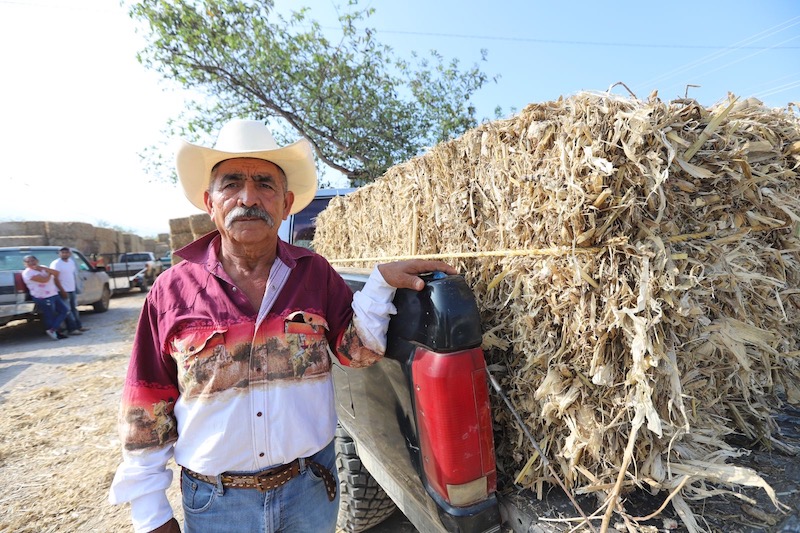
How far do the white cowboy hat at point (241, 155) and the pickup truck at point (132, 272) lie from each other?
19.9 m

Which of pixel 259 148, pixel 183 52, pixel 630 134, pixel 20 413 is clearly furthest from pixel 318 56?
pixel 630 134

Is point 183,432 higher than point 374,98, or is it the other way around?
point 374,98

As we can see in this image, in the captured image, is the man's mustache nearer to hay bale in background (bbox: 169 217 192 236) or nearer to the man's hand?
the man's hand

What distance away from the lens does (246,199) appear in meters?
1.54

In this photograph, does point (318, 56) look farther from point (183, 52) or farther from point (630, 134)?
point (630, 134)

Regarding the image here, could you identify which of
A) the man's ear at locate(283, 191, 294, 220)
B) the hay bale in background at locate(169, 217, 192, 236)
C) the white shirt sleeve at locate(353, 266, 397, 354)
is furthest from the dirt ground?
the hay bale in background at locate(169, 217, 192, 236)

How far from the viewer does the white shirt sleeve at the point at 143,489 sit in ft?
4.62

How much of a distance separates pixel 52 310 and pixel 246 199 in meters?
10.9

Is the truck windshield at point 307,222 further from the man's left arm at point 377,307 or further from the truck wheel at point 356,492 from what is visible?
the man's left arm at point 377,307

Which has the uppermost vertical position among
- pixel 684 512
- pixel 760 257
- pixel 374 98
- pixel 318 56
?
pixel 318 56

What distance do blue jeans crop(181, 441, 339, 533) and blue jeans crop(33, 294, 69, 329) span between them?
10.5 metres

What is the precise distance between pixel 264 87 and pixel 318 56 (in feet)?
6.03

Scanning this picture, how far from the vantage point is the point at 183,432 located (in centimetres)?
144

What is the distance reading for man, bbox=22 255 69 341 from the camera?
29.6 feet
